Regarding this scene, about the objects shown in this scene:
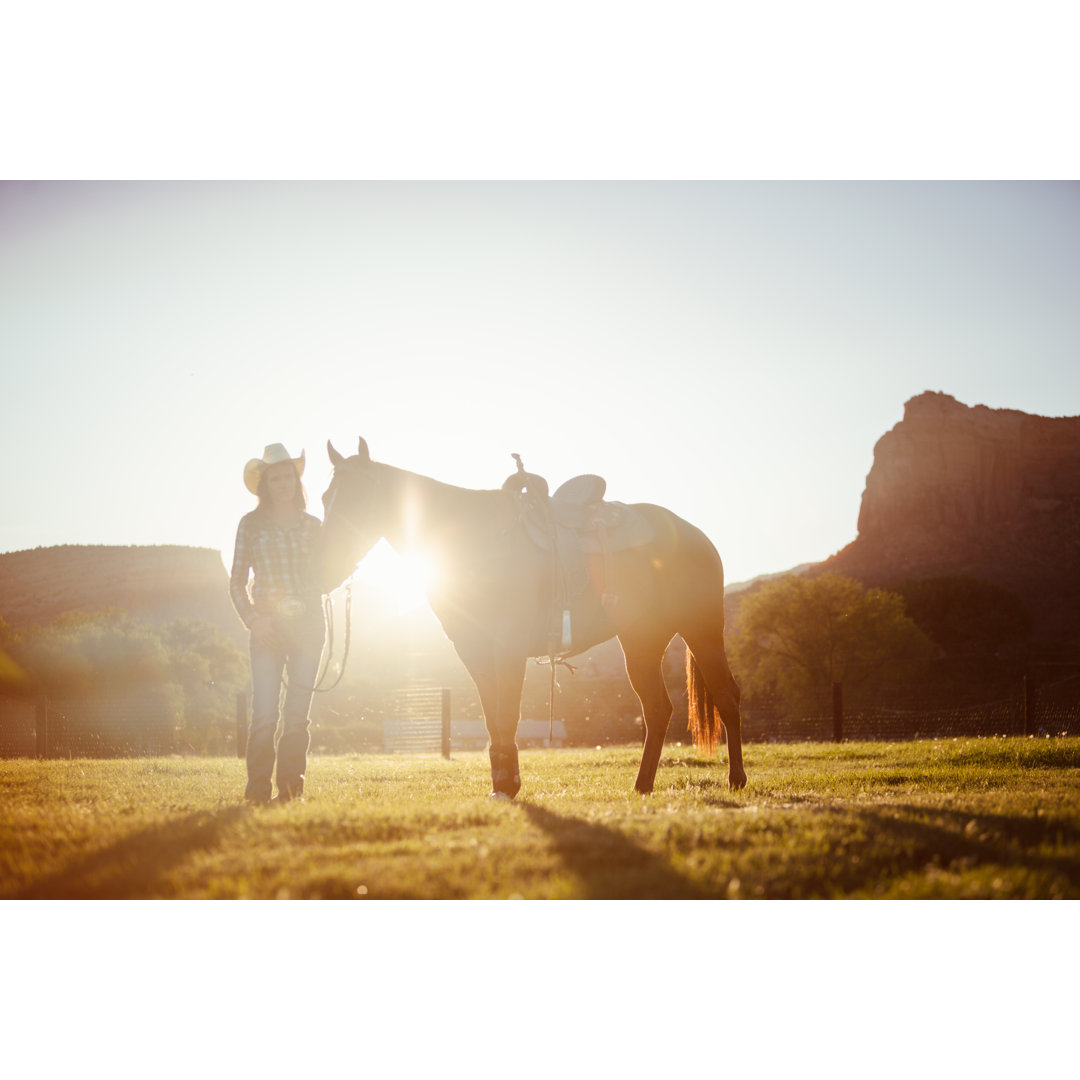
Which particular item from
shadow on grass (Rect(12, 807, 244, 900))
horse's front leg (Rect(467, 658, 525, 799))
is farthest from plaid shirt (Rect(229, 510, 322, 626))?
shadow on grass (Rect(12, 807, 244, 900))

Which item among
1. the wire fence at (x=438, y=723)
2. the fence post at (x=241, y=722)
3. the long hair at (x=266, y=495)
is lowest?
the wire fence at (x=438, y=723)

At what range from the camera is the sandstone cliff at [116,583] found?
1773 cm

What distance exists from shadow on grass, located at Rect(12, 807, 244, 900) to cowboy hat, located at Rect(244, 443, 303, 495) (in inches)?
124

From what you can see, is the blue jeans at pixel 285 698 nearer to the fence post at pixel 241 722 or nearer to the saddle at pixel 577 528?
the saddle at pixel 577 528

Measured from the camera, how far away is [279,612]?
6098 millimetres

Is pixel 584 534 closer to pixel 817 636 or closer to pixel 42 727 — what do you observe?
pixel 42 727

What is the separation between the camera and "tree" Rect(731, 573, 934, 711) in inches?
2035

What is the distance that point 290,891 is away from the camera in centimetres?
296

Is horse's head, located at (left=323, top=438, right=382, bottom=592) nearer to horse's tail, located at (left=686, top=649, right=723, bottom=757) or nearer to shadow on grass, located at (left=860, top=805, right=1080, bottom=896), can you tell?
shadow on grass, located at (left=860, top=805, right=1080, bottom=896)

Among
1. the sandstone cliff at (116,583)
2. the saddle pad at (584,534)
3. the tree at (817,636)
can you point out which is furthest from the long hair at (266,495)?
the tree at (817,636)

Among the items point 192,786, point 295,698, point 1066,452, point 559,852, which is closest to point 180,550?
point 192,786

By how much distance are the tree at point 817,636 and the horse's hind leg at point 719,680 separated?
149 ft

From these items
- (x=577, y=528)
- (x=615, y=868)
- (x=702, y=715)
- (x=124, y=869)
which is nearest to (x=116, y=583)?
(x=702, y=715)

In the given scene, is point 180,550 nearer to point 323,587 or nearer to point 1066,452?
point 323,587
